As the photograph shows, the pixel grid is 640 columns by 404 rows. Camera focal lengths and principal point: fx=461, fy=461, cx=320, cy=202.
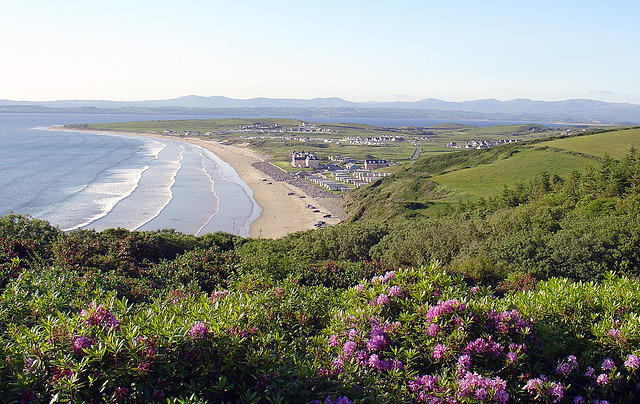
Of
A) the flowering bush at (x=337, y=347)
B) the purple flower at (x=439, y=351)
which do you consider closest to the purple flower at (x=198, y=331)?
the flowering bush at (x=337, y=347)

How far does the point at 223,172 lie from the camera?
247 feet

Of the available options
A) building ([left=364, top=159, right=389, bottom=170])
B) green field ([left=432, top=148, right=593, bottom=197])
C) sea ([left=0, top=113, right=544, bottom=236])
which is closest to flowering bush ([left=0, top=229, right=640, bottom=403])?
sea ([left=0, top=113, right=544, bottom=236])

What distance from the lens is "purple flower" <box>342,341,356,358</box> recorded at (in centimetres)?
444

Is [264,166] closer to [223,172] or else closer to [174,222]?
[223,172]

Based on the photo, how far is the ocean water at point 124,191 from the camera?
4000 centimetres

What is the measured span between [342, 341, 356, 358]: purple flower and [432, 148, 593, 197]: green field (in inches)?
1620

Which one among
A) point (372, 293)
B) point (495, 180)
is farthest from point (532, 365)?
point (495, 180)

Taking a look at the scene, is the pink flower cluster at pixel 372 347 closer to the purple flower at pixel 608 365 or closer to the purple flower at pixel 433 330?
the purple flower at pixel 433 330

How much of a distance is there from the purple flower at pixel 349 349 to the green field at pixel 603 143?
172 ft

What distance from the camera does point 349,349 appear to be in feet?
14.7

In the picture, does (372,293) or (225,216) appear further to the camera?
(225,216)

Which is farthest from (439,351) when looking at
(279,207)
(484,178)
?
(484,178)

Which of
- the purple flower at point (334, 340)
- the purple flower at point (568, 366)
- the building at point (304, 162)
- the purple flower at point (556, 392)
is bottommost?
the building at point (304, 162)

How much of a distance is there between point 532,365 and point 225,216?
4121cm
